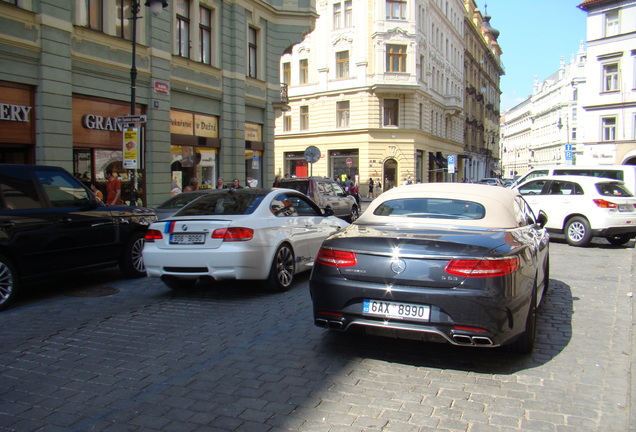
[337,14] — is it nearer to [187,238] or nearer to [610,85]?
[610,85]

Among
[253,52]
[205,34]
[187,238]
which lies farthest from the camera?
[253,52]

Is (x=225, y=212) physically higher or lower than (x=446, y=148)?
lower

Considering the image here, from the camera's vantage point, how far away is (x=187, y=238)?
7141 mm

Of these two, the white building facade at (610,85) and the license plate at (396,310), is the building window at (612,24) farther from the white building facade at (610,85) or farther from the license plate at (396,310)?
the license plate at (396,310)

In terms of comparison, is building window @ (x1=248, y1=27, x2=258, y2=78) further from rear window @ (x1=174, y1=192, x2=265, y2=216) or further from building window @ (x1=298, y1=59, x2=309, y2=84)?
building window @ (x1=298, y1=59, x2=309, y2=84)

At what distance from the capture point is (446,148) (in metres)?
56.3

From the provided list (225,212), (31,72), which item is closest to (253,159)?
(31,72)

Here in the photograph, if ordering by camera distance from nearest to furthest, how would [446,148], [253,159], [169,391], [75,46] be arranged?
[169,391] < [75,46] < [253,159] < [446,148]

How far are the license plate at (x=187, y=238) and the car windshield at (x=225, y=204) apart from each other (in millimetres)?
417

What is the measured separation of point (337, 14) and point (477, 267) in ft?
142

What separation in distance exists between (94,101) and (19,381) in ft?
42.0

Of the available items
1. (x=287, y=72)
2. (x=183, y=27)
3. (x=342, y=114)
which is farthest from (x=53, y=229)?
(x=287, y=72)

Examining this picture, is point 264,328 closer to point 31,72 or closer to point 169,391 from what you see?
point 169,391

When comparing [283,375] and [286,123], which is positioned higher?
[286,123]
